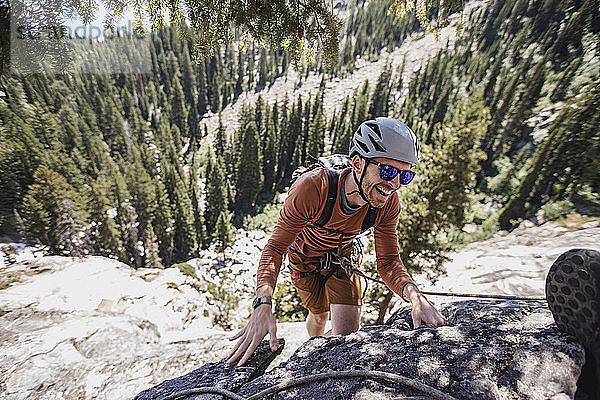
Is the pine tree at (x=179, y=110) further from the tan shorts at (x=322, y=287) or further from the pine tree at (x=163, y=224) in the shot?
the tan shorts at (x=322, y=287)

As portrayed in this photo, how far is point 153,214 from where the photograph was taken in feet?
134

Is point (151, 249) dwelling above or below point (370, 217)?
below

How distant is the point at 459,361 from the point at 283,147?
59306 millimetres

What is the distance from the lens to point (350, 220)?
3193 millimetres

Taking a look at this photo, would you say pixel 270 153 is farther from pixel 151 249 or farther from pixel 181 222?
pixel 151 249

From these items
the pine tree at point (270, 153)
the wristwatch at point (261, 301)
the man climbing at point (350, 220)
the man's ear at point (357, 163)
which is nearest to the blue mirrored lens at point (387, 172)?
the man climbing at point (350, 220)

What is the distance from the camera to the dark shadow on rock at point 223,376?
240 cm

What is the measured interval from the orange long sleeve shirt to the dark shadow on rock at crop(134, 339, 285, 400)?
2.49ft

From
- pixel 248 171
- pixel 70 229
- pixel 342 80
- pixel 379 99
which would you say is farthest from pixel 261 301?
pixel 342 80

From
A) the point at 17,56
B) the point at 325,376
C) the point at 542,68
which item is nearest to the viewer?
the point at 325,376

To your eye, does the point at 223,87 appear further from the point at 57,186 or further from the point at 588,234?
the point at 588,234

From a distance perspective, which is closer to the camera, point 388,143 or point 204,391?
point 204,391

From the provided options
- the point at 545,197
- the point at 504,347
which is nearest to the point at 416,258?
the point at 504,347

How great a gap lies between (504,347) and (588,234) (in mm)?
18793
